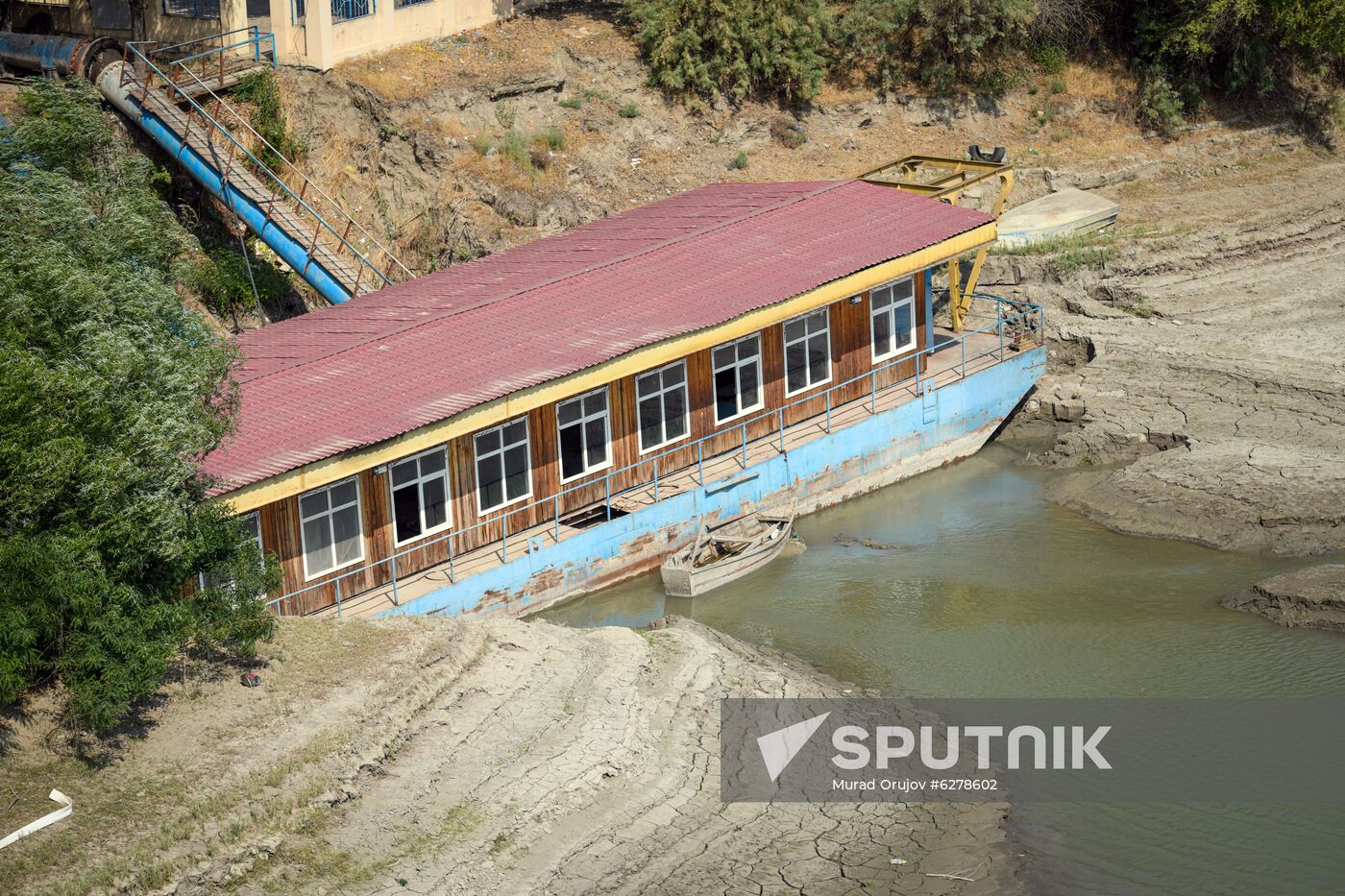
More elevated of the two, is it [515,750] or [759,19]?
[759,19]

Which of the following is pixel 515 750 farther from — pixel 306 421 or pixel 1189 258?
pixel 1189 258

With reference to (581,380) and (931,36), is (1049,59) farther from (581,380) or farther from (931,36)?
(581,380)

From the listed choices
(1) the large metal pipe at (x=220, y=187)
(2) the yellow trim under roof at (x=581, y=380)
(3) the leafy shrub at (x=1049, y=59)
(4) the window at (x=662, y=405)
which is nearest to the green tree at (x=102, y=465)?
(2) the yellow trim under roof at (x=581, y=380)

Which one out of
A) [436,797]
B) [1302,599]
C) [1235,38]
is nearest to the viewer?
[436,797]

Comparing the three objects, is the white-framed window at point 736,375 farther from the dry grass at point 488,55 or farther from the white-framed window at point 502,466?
the dry grass at point 488,55

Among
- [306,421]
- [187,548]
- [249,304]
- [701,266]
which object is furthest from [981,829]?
[249,304]

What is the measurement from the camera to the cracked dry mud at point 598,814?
18.5 metres

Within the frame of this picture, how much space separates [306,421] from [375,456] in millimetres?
1341

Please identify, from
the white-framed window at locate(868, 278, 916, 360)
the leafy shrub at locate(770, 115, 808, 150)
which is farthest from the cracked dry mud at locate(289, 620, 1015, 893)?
the leafy shrub at locate(770, 115, 808, 150)

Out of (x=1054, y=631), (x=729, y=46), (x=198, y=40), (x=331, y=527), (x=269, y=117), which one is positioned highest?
(x=198, y=40)

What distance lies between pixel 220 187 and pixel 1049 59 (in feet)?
89.4

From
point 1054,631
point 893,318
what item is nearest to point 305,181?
point 893,318

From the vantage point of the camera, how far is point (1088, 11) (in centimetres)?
5059

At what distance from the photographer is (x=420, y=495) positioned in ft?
90.3
